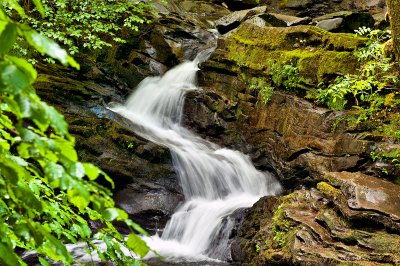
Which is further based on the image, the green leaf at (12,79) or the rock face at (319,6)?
the rock face at (319,6)

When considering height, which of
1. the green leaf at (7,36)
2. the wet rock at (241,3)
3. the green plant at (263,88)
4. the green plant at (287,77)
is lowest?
the green leaf at (7,36)

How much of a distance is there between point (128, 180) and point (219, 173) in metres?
2.11

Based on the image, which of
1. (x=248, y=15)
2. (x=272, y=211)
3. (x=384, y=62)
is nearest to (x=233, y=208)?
(x=272, y=211)

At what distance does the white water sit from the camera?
697cm

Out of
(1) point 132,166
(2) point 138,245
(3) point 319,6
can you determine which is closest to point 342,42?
(1) point 132,166

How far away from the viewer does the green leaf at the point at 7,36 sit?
1057 mm

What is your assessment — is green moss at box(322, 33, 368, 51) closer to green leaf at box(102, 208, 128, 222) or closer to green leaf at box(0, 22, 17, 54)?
green leaf at box(102, 208, 128, 222)

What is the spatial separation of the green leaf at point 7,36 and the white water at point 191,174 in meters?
5.71

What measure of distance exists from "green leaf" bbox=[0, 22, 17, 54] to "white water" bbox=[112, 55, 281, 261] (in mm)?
5714

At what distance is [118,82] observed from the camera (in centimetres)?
1221

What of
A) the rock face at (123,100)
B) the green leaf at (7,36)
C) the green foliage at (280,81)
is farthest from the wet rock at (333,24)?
the green leaf at (7,36)

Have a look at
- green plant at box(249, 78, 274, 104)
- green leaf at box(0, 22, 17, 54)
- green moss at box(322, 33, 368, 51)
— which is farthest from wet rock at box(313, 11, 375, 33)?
green leaf at box(0, 22, 17, 54)

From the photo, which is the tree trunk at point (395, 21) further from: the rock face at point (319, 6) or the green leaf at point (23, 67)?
the rock face at point (319, 6)

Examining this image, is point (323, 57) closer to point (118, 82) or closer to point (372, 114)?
point (372, 114)
